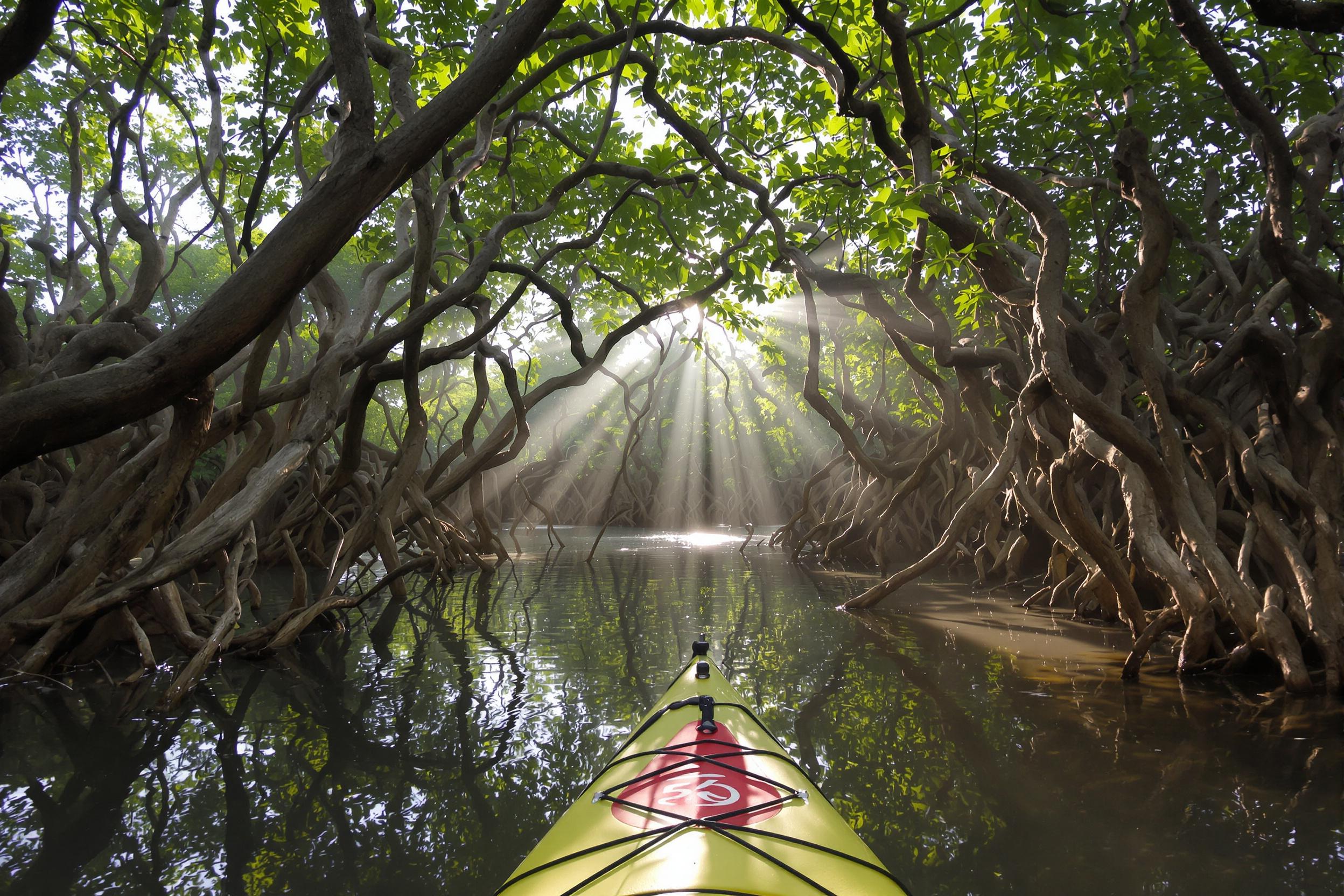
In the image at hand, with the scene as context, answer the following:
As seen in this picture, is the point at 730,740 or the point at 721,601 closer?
the point at 730,740

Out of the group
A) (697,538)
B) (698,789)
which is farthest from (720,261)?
(697,538)

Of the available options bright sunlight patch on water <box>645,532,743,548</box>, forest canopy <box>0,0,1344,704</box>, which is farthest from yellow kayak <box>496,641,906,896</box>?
bright sunlight patch on water <box>645,532,743,548</box>

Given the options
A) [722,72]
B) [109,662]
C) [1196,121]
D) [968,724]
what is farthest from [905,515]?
[109,662]

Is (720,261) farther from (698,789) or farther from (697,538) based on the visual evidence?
(697,538)

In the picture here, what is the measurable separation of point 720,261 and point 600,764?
5473 millimetres

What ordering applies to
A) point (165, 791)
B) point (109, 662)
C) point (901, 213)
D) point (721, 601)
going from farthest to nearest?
1. point (721, 601)
2. point (109, 662)
3. point (901, 213)
4. point (165, 791)

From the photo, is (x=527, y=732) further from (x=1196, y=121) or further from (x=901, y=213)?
(x=1196, y=121)

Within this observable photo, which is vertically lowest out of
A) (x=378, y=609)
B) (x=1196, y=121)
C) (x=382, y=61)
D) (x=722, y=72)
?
(x=378, y=609)

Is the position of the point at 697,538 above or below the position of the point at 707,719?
below

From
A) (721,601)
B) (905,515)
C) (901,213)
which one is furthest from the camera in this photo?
(905,515)

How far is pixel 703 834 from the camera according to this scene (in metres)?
1.74

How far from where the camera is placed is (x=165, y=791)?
2867mm

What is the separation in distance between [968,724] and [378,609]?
19.4 feet

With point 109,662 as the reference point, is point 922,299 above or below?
above
